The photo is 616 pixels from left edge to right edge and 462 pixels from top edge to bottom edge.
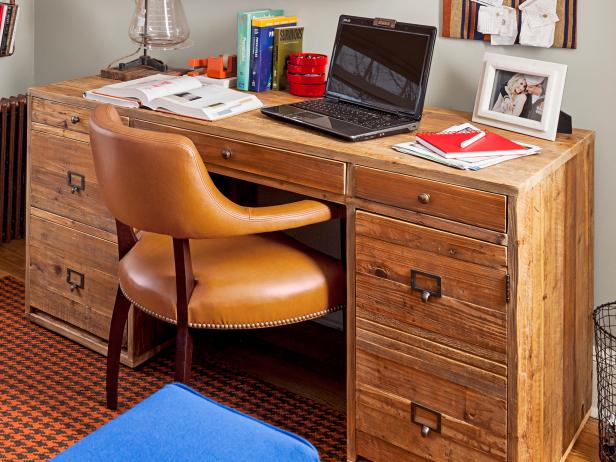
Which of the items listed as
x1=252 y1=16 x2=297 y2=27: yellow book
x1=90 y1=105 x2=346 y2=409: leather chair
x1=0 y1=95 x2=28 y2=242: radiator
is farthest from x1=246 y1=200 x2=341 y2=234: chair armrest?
x1=0 y1=95 x2=28 y2=242: radiator

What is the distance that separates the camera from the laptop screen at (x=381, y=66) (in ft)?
7.48

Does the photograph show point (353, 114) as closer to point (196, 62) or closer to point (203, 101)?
point (203, 101)

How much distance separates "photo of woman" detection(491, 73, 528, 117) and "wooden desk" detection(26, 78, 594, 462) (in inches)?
4.7

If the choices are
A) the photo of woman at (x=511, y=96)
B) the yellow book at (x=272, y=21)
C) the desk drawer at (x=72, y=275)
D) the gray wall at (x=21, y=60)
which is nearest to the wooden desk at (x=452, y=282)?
the photo of woman at (x=511, y=96)

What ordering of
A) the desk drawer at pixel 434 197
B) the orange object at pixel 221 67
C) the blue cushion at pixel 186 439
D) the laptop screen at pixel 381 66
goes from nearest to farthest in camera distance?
the blue cushion at pixel 186 439, the desk drawer at pixel 434 197, the laptop screen at pixel 381 66, the orange object at pixel 221 67

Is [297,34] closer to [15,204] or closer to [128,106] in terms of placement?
[128,106]

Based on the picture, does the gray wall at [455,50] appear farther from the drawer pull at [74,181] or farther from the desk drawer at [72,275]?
the desk drawer at [72,275]

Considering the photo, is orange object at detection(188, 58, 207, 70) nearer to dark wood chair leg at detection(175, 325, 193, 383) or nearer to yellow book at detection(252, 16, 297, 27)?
yellow book at detection(252, 16, 297, 27)

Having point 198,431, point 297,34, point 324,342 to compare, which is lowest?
point 324,342

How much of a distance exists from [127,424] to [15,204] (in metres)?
2.25

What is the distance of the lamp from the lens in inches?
111

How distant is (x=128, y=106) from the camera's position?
2.49m

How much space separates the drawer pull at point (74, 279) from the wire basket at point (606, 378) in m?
1.47

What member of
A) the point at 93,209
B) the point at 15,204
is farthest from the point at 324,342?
the point at 15,204
